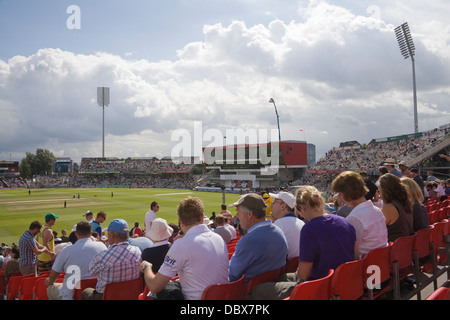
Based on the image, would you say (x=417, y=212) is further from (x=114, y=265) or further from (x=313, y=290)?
(x=114, y=265)

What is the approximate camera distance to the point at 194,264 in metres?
2.72

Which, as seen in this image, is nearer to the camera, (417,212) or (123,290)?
(123,290)

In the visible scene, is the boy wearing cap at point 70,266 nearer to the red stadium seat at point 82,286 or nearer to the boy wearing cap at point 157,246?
the red stadium seat at point 82,286

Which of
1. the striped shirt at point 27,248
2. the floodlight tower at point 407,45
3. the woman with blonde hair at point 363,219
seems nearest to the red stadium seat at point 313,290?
the woman with blonde hair at point 363,219

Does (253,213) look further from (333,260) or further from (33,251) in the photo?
(33,251)

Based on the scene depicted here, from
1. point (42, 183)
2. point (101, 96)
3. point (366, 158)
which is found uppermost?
point (101, 96)

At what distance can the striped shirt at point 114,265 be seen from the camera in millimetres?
3296

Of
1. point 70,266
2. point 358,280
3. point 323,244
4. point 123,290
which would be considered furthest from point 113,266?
point 358,280

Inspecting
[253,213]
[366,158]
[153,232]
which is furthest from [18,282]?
[366,158]

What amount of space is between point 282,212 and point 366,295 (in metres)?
1.62

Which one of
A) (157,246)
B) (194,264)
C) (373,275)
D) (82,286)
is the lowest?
(82,286)

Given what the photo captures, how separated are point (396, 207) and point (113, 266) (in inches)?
145
